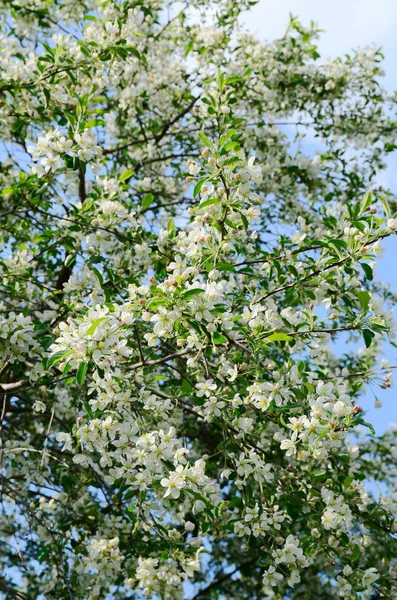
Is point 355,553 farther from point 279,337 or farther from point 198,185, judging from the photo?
point 198,185

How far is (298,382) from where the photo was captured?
8.53ft

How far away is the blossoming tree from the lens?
100 inches

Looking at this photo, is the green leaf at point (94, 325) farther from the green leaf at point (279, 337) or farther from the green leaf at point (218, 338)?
the green leaf at point (279, 337)

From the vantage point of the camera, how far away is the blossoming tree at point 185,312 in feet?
8.34

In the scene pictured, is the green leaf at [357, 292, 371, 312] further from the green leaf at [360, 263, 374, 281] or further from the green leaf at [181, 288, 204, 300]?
the green leaf at [181, 288, 204, 300]

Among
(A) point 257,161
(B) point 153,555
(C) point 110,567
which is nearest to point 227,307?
(B) point 153,555

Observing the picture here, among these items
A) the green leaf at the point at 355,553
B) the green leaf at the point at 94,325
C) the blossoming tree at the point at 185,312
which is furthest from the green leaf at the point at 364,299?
the green leaf at the point at 355,553

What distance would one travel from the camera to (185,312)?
2.34m

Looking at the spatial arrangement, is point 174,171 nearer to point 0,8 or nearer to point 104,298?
point 0,8

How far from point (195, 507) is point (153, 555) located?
97cm

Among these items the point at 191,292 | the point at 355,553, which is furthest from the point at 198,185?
the point at 355,553

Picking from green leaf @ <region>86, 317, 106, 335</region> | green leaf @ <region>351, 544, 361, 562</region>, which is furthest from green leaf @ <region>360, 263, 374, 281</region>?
green leaf @ <region>351, 544, 361, 562</region>

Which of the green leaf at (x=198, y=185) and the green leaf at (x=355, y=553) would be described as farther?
the green leaf at (x=355, y=553)

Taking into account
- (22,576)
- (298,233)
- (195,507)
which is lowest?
(195,507)
